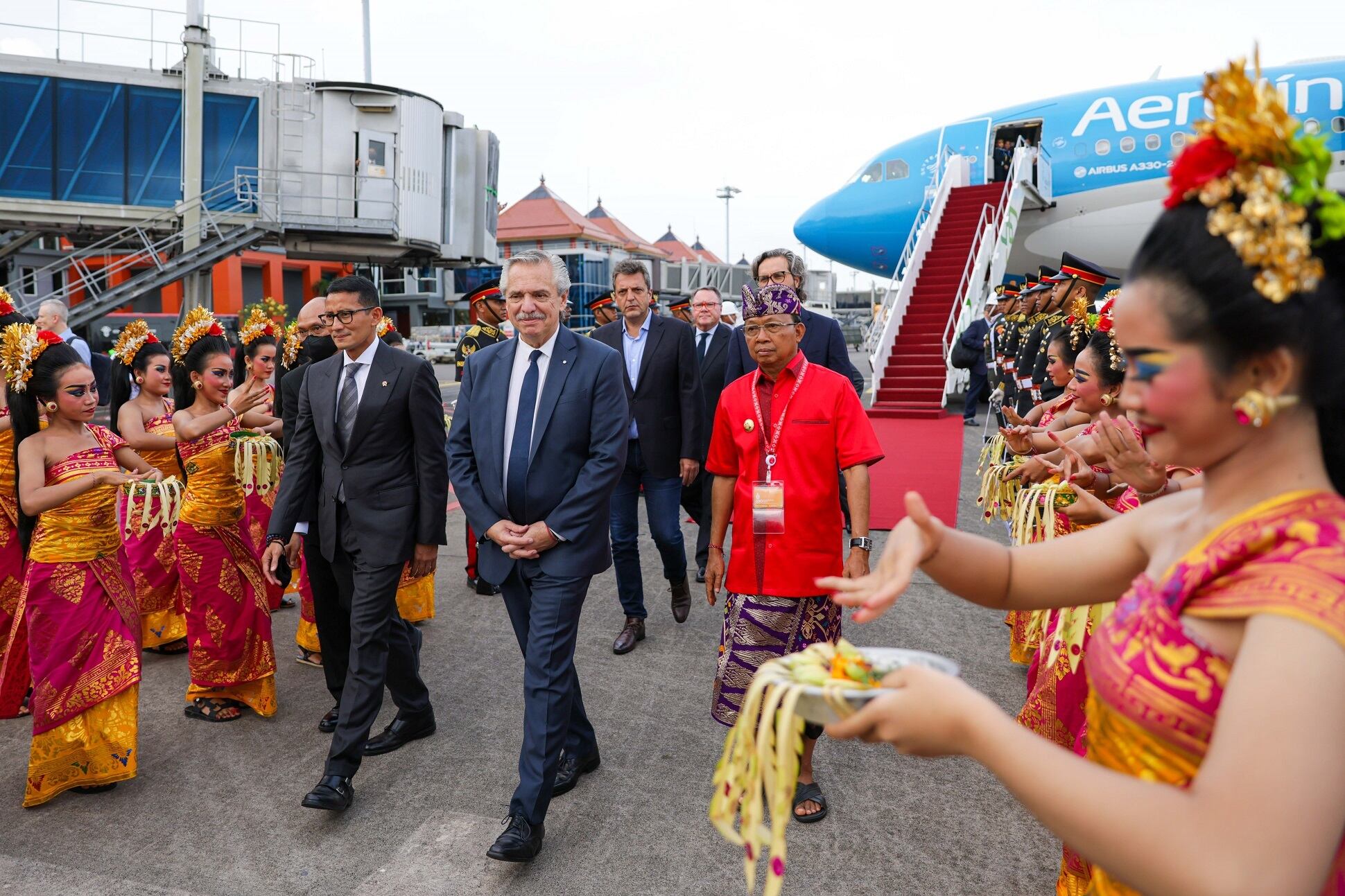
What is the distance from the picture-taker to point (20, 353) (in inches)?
157

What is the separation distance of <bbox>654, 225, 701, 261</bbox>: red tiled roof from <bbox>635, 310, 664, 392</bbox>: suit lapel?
233ft

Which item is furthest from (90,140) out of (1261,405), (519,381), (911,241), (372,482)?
(1261,405)

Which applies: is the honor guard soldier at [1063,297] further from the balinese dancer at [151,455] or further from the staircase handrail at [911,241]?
the staircase handrail at [911,241]

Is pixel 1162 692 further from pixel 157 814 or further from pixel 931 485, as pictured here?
pixel 931 485

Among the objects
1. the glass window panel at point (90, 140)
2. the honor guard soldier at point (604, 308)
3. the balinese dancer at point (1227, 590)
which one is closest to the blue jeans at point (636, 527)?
the balinese dancer at point (1227, 590)

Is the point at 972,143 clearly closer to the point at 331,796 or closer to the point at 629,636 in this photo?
the point at 629,636

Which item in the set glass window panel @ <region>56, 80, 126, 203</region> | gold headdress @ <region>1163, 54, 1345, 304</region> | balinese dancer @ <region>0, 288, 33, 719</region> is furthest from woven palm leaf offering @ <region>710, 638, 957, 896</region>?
glass window panel @ <region>56, 80, 126, 203</region>

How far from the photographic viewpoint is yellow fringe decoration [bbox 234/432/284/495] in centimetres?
471

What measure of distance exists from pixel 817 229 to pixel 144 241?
49.6 ft

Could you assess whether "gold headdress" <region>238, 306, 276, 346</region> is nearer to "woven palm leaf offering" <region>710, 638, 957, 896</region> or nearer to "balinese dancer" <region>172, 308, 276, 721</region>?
"balinese dancer" <region>172, 308, 276, 721</region>

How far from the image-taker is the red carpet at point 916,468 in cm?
855

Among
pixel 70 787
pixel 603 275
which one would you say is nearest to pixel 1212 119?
pixel 70 787

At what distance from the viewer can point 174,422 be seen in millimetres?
4777

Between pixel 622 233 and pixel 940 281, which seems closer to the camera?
pixel 940 281
